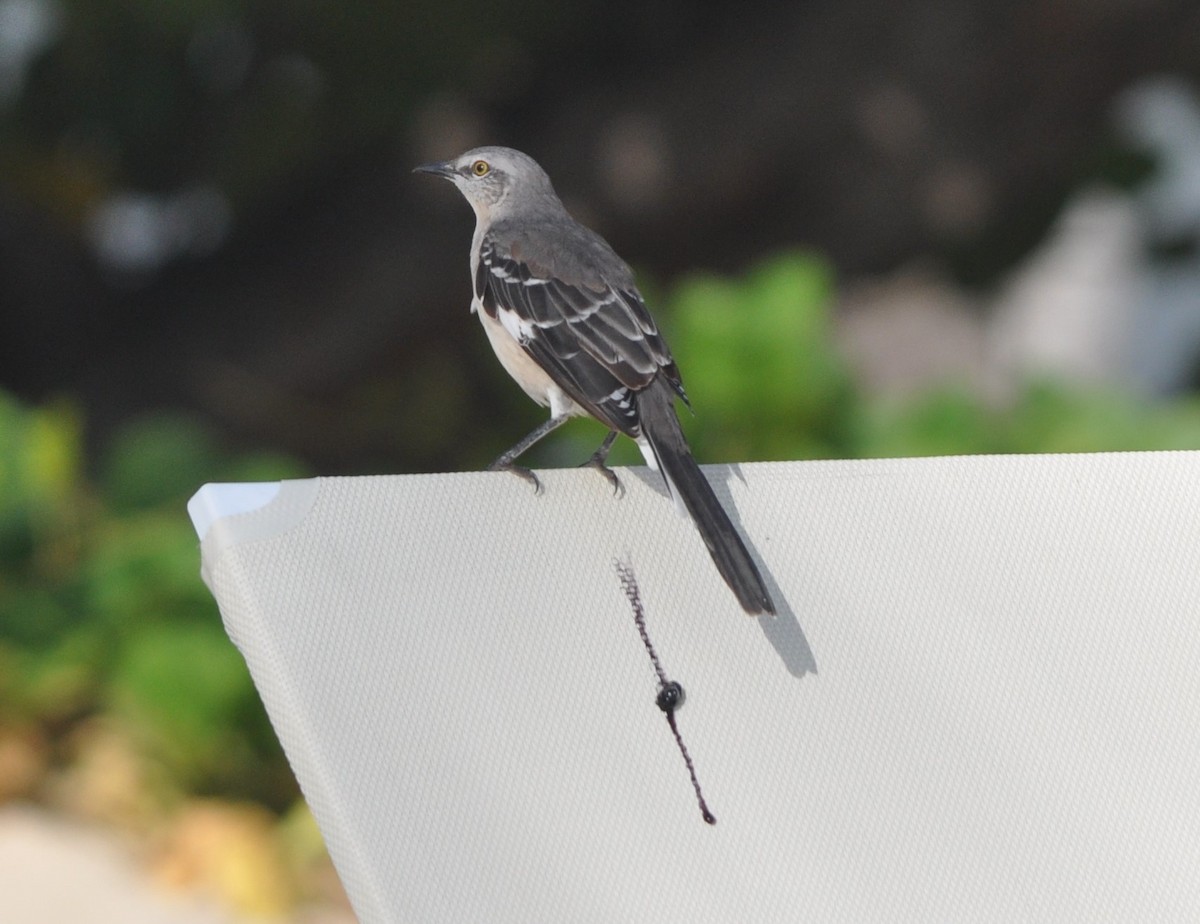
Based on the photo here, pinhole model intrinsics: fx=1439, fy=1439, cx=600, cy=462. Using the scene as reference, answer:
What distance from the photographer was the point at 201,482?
14.2 ft

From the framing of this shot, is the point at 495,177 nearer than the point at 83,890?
Yes

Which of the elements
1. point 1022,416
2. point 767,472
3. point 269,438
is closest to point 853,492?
point 767,472

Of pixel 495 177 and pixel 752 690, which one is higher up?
pixel 495 177

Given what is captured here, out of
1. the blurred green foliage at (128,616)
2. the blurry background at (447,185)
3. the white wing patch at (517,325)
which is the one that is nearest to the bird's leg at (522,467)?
the white wing patch at (517,325)

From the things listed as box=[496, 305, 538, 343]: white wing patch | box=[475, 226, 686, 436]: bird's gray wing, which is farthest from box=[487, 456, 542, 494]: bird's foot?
box=[496, 305, 538, 343]: white wing patch

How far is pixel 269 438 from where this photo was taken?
604 cm

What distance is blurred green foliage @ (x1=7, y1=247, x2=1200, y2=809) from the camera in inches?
141

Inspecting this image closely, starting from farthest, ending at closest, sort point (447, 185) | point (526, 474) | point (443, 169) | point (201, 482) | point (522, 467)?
point (447, 185) < point (201, 482) < point (443, 169) < point (522, 467) < point (526, 474)

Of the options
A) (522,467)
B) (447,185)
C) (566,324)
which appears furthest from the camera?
(447,185)

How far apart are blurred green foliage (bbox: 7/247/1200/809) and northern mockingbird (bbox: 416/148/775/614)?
1.51 metres

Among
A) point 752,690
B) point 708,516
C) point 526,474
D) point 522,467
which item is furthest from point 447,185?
point 752,690

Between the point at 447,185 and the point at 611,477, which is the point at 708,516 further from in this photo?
the point at 447,185

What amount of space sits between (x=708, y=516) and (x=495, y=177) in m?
1.10

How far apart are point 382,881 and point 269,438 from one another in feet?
15.7
